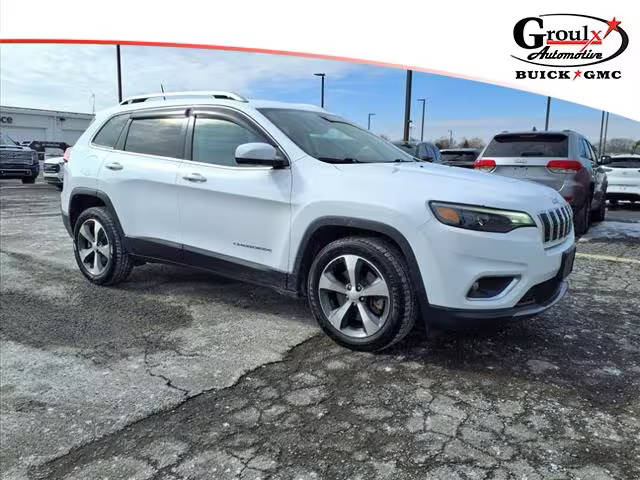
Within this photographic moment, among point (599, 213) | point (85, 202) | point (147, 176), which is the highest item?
point (147, 176)

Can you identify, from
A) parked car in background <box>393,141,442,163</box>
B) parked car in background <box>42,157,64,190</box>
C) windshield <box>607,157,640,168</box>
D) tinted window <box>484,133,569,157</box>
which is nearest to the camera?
tinted window <box>484,133,569,157</box>

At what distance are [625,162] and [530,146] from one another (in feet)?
21.4

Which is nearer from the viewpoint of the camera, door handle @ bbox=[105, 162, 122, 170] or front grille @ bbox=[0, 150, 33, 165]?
door handle @ bbox=[105, 162, 122, 170]

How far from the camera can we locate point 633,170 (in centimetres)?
1212

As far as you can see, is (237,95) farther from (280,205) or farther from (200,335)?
(200,335)

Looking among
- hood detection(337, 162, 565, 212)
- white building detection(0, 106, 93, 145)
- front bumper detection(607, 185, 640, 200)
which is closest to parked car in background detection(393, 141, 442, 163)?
front bumper detection(607, 185, 640, 200)

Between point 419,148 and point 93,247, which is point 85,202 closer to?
point 93,247

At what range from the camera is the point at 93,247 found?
5.07 metres

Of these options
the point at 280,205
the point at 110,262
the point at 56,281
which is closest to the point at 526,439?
the point at 280,205

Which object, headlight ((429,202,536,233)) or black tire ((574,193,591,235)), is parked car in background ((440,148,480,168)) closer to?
black tire ((574,193,591,235))

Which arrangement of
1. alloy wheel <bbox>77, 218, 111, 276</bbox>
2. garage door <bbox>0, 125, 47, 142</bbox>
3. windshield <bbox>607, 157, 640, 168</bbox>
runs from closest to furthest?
1. alloy wheel <bbox>77, 218, 111, 276</bbox>
2. windshield <bbox>607, 157, 640, 168</bbox>
3. garage door <bbox>0, 125, 47, 142</bbox>

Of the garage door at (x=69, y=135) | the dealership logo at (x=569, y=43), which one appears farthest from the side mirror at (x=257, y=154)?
the garage door at (x=69, y=135)

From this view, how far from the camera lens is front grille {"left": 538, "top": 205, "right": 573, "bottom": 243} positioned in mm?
3213

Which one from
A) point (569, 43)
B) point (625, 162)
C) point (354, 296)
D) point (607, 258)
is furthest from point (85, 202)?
point (625, 162)
